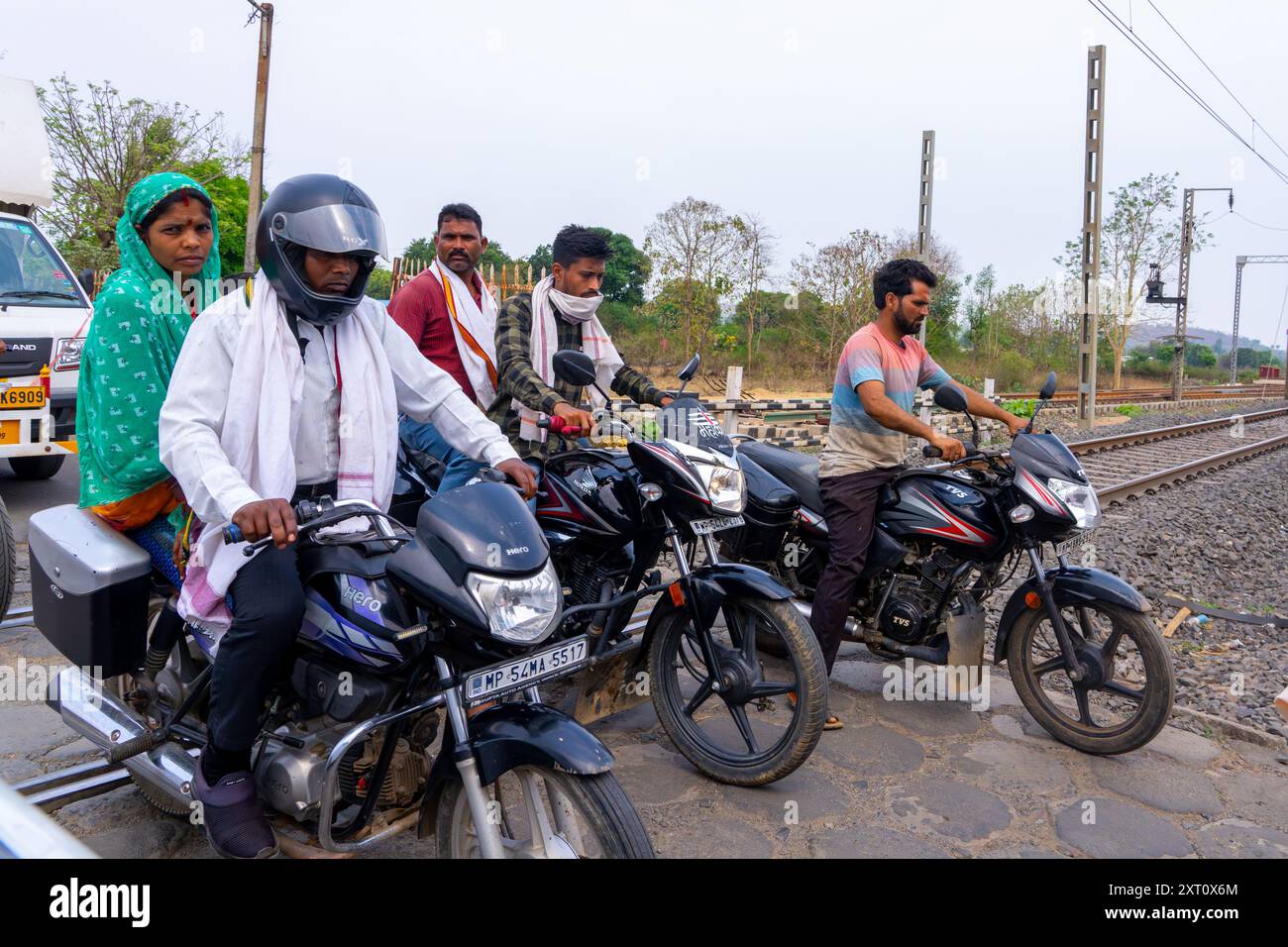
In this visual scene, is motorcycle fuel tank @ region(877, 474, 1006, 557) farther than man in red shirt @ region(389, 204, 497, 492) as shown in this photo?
No

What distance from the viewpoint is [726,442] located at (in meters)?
3.58

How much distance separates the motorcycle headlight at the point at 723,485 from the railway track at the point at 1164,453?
789 centimetres

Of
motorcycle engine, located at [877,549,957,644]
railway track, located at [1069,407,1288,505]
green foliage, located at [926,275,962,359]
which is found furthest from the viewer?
green foliage, located at [926,275,962,359]

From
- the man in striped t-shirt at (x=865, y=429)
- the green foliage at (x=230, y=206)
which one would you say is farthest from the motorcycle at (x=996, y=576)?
the green foliage at (x=230, y=206)

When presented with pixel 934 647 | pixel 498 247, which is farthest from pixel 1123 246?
pixel 934 647

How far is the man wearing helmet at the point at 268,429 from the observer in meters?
2.37

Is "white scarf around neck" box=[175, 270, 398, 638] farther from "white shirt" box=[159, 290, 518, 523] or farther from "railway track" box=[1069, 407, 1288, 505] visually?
"railway track" box=[1069, 407, 1288, 505]

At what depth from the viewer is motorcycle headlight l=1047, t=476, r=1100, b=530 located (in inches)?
152

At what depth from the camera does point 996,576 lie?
4.30 m

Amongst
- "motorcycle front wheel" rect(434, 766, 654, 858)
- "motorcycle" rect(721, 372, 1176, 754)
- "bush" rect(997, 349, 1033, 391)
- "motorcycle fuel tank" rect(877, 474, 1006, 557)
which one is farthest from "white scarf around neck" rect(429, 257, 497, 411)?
"bush" rect(997, 349, 1033, 391)

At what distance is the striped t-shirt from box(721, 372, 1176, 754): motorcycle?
0.17 meters

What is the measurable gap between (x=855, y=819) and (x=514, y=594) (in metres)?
1.91

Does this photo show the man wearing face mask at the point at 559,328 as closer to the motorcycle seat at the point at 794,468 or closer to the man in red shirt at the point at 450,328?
the man in red shirt at the point at 450,328
